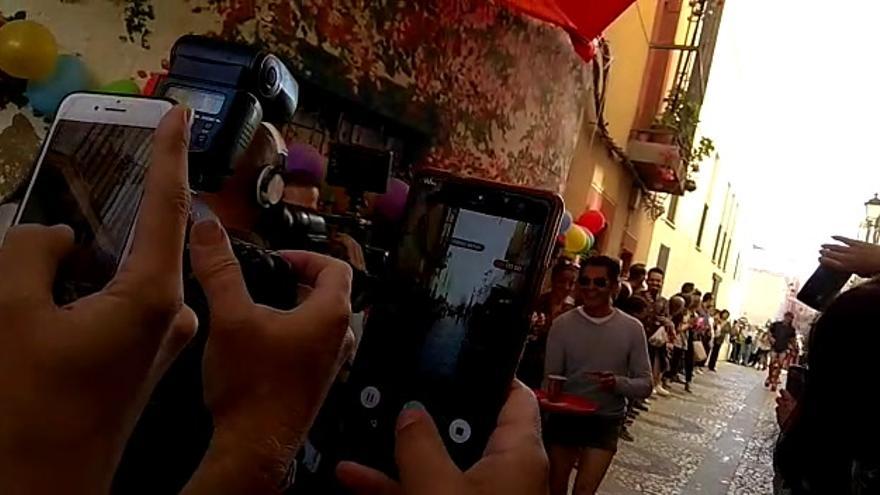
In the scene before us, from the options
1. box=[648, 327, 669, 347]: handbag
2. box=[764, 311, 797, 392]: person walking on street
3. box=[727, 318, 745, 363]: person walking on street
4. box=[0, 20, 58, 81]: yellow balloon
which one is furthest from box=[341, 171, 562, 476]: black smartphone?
A: box=[727, 318, 745, 363]: person walking on street

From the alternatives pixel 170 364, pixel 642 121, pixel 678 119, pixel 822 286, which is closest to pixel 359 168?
pixel 822 286

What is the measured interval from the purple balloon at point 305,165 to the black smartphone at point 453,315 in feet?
8.03

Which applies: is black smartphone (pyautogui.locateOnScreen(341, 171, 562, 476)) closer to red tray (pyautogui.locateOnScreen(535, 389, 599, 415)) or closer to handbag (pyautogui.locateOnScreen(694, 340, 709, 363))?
red tray (pyautogui.locateOnScreen(535, 389, 599, 415))

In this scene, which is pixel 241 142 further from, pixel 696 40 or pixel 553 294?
pixel 696 40

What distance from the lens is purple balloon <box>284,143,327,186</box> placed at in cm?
344

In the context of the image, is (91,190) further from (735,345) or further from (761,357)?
(735,345)

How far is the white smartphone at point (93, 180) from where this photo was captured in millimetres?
613

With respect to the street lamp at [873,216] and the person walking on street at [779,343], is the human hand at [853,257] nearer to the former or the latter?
the street lamp at [873,216]

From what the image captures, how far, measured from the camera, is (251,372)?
61 cm

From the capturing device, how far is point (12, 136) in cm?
374

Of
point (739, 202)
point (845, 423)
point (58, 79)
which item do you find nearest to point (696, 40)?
point (58, 79)

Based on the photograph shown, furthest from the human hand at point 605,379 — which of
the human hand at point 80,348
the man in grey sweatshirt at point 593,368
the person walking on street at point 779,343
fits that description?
the person walking on street at point 779,343

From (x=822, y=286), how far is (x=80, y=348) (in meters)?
2.71

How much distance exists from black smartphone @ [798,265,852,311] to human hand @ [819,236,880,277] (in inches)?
0.9
